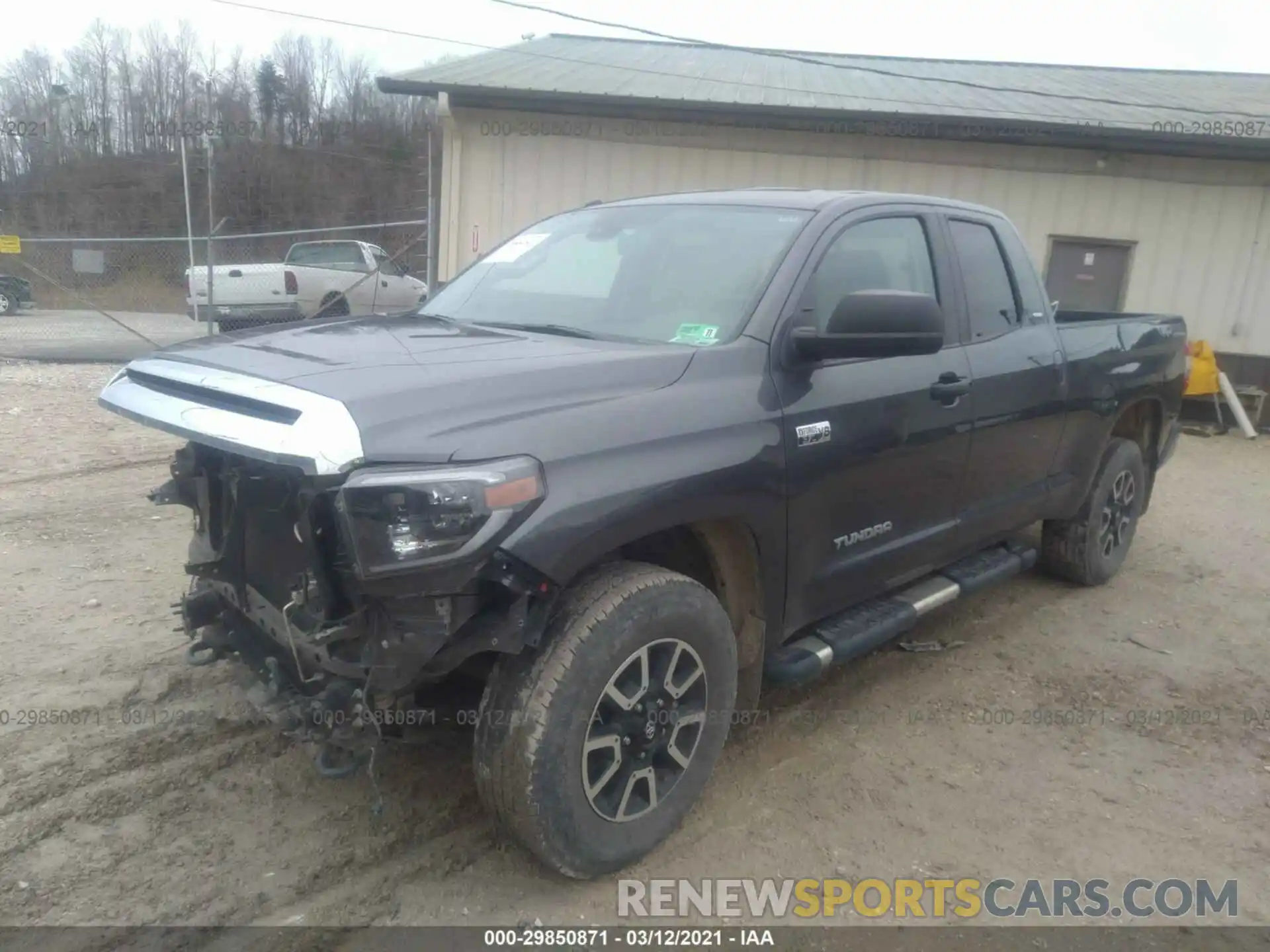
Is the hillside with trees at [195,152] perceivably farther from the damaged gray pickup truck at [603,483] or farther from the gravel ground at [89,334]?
the damaged gray pickup truck at [603,483]

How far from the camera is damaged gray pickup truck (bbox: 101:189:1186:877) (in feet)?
7.41

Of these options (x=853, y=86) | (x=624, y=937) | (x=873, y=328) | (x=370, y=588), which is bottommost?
(x=624, y=937)

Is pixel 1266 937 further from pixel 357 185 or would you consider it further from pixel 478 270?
pixel 357 185

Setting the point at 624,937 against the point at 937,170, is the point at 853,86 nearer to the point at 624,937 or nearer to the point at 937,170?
the point at 937,170

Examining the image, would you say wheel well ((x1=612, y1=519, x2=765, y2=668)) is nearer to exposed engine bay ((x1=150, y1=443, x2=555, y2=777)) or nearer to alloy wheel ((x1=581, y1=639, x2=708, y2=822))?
alloy wheel ((x1=581, y1=639, x2=708, y2=822))

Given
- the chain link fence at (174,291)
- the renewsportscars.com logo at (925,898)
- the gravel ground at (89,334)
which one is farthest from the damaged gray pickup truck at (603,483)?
the gravel ground at (89,334)

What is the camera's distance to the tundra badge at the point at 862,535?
128 inches

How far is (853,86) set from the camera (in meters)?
13.4

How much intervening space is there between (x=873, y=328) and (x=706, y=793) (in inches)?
64.7

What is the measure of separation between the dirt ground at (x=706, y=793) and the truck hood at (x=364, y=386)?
3.25 ft

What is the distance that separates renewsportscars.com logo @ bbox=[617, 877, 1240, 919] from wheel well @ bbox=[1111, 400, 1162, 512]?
3.23 m

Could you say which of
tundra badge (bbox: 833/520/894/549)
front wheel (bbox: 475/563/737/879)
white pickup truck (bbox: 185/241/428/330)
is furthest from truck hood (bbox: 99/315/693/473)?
white pickup truck (bbox: 185/241/428/330)

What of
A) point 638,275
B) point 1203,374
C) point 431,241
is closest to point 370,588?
point 638,275

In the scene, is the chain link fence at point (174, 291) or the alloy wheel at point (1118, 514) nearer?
the alloy wheel at point (1118, 514)
